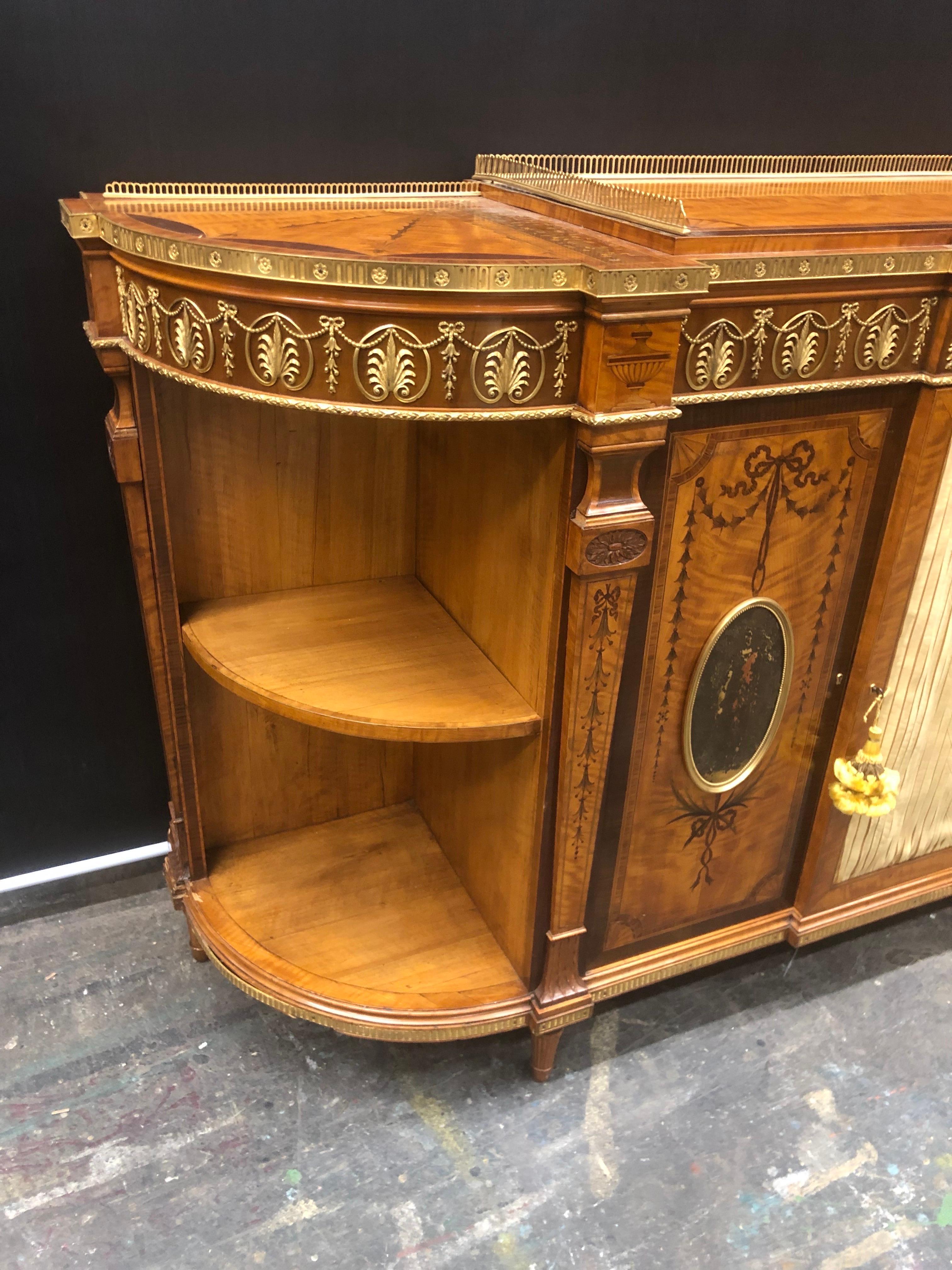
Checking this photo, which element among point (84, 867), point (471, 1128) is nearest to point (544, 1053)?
point (471, 1128)

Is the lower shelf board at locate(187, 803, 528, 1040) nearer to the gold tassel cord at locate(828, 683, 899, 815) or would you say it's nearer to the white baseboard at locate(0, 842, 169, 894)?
the white baseboard at locate(0, 842, 169, 894)

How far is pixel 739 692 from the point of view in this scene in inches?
52.4

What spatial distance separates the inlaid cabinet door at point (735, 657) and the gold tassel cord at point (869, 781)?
0.23ft

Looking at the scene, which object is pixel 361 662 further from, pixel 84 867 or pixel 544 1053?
pixel 84 867

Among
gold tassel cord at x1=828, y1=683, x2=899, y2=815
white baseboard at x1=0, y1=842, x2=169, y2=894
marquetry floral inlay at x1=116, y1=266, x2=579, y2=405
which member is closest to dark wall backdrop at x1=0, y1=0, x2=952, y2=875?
white baseboard at x1=0, y1=842, x2=169, y2=894

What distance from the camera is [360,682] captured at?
1332 millimetres

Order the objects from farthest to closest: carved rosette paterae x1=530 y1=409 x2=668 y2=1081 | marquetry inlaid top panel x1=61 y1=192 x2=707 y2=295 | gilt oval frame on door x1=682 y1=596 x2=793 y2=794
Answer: gilt oval frame on door x1=682 y1=596 x2=793 y2=794 → carved rosette paterae x1=530 y1=409 x2=668 y2=1081 → marquetry inlaid top panel x1=61 y1=192 x2=707 y2=295

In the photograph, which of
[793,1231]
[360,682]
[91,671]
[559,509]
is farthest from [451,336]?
[793,1231]

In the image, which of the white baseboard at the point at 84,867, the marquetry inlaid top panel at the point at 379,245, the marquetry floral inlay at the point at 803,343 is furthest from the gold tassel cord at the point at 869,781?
the white baseboard at the point at 84,867

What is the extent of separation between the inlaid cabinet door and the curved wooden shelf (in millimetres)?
231

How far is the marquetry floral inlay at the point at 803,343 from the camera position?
1049 millimetres

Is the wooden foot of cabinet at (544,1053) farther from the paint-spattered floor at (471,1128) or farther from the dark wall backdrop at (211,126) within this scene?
the dark wall backdrop at (211,126)

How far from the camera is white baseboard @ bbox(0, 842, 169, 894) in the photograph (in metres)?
1.78

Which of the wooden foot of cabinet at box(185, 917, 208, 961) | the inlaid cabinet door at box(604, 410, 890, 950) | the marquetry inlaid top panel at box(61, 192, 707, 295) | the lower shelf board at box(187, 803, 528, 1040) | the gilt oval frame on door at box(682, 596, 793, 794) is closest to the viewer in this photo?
the marquetry inlaid top panel at box(61, 192, 707, 295)
